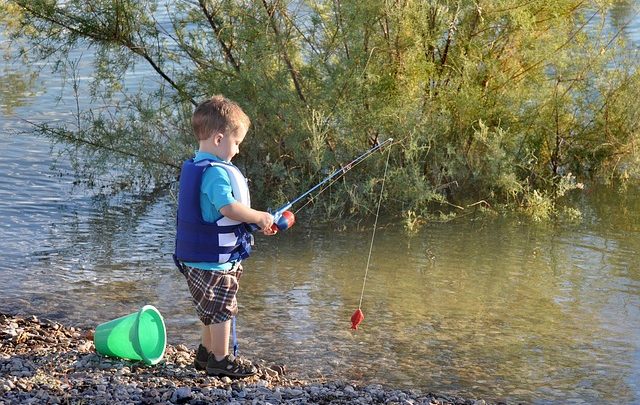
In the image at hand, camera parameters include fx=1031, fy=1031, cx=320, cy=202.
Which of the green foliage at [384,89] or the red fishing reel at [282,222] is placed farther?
the green foliage at [384,89]

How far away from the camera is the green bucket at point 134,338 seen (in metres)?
5.46

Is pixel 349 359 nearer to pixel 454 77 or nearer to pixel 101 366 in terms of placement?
pixel 101 366

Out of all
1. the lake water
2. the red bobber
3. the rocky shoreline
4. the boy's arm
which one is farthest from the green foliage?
the boy's arm

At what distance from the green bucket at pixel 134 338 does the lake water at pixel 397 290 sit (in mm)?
1010

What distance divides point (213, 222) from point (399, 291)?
2.75 meters

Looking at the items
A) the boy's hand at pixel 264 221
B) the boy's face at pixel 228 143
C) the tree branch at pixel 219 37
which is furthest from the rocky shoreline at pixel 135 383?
the tree branch at pixel 219 37

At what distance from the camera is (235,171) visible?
5305mm

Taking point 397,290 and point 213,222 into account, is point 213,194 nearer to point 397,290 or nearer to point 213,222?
point 213,222

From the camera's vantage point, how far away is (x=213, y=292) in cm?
534

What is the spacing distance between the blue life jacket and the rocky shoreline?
647mm

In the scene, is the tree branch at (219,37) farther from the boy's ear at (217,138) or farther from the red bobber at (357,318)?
the boy's ear at (217,138)

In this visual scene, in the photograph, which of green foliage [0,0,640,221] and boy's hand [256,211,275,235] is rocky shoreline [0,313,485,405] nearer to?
boy's hand [256,211,275,235]

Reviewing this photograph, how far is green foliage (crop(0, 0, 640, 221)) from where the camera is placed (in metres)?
9.10

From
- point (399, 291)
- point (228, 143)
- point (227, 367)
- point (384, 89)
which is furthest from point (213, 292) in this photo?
point (384, 89)
